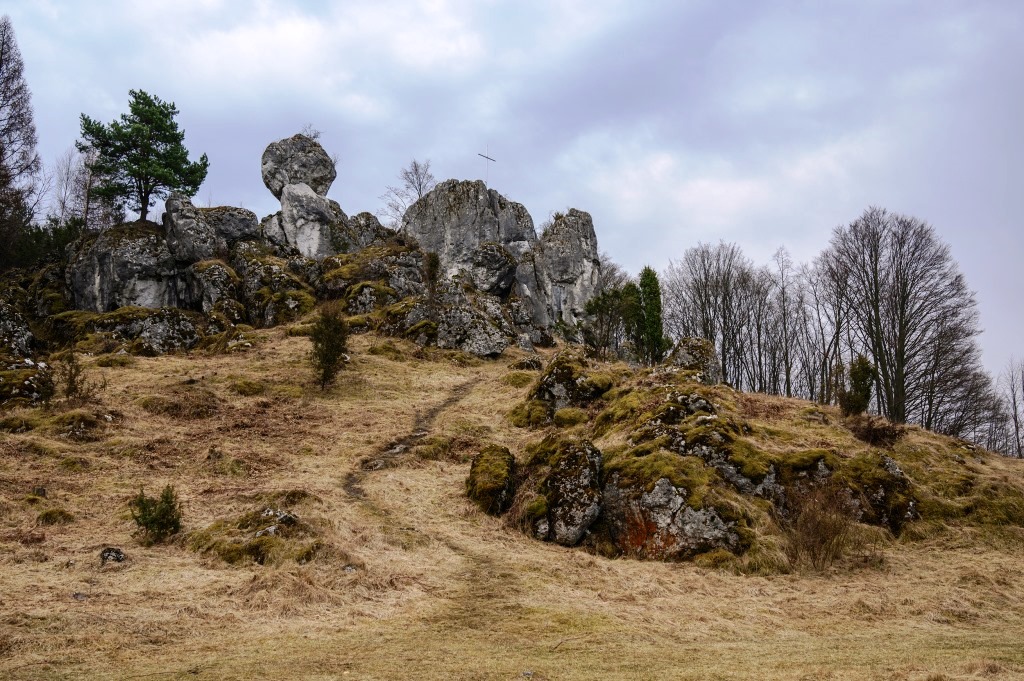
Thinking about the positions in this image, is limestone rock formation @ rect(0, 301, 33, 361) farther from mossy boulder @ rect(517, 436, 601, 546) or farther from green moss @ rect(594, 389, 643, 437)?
green moss @ rect(594, 389, 643, 437)

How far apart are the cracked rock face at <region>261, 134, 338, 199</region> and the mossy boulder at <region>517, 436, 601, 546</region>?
1513 inches

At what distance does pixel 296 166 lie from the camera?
4575 cm

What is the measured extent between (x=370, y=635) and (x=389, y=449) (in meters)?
10.1

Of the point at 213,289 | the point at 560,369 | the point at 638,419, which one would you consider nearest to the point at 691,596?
the point at 638,419

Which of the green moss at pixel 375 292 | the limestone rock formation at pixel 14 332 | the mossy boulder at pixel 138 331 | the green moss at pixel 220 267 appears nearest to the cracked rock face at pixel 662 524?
the mossy boulder at pixel 138 331

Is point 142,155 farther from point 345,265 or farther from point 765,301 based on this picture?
point 765,301

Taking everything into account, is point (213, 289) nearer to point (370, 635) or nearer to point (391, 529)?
point (391, 529)

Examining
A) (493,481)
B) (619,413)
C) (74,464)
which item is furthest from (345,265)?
(493,481)

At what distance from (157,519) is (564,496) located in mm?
7601

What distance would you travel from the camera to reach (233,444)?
16.2m

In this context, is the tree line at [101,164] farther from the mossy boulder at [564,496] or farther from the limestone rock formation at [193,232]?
the mossy boulder at [564,496]

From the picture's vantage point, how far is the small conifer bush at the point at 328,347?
73.8ft

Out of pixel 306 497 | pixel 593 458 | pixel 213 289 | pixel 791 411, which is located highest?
pixel 213 289

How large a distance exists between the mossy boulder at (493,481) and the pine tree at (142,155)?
32454mm
